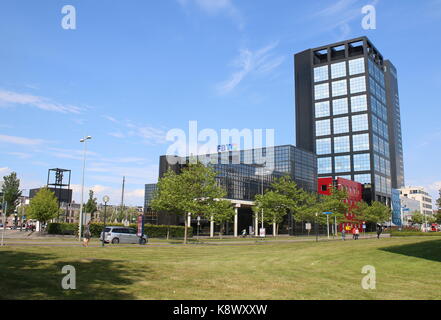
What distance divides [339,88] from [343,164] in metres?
26.4

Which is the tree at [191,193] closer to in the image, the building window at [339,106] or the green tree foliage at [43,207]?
the green tree foliage at [43,207]

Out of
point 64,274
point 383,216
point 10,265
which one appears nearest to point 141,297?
point 64,274

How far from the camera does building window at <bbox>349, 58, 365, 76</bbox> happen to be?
127m

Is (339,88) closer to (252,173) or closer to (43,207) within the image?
(252,173)

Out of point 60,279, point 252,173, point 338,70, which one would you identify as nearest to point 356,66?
point 338,70

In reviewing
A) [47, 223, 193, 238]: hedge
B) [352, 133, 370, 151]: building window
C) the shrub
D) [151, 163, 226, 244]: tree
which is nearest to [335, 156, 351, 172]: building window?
[352, 133, 370, 151]: building window

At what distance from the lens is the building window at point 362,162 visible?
126m

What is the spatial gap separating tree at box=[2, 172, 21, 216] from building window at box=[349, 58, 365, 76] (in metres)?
107

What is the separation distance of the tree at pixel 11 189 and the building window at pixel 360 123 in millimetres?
102662

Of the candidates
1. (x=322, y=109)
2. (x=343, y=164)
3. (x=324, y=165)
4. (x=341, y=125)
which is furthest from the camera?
(x=324, y=165)

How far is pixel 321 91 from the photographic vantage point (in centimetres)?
13425

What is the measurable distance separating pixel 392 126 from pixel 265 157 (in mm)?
105680

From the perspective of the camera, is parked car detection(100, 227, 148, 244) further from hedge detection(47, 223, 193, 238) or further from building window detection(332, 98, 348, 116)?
building window detection(332, 98, 348, 116)
